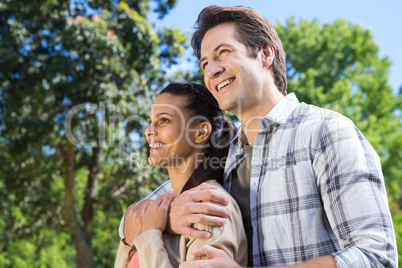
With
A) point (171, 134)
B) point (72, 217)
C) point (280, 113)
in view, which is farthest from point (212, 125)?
point (72, 217)

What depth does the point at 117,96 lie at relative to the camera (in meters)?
8.33

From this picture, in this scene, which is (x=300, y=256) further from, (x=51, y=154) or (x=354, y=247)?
(x=51, y=154)

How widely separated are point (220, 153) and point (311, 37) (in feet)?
53.5

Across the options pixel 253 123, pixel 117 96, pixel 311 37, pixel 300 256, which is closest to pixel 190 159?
pixel 253 123

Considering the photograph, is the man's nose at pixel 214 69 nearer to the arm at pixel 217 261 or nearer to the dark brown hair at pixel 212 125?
the dark brown hair at pixel 212 125

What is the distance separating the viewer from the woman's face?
2.25 meters

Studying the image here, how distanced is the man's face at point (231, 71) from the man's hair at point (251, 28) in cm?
4

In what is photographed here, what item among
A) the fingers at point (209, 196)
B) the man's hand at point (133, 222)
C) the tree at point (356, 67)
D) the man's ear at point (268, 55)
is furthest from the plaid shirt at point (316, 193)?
the tree at point (356, 67)

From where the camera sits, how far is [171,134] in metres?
2.26

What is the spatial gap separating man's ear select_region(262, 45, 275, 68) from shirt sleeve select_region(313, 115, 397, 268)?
598mm

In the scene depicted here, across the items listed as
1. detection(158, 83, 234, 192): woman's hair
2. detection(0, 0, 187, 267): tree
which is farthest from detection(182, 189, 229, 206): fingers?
detection(0, 0, 187, 267): tree

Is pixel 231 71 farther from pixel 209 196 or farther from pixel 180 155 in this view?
pixel 209 196

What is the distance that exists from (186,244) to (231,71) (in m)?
0.84

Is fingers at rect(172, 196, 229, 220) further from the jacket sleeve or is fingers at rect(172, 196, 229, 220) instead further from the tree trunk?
the tree trunk
